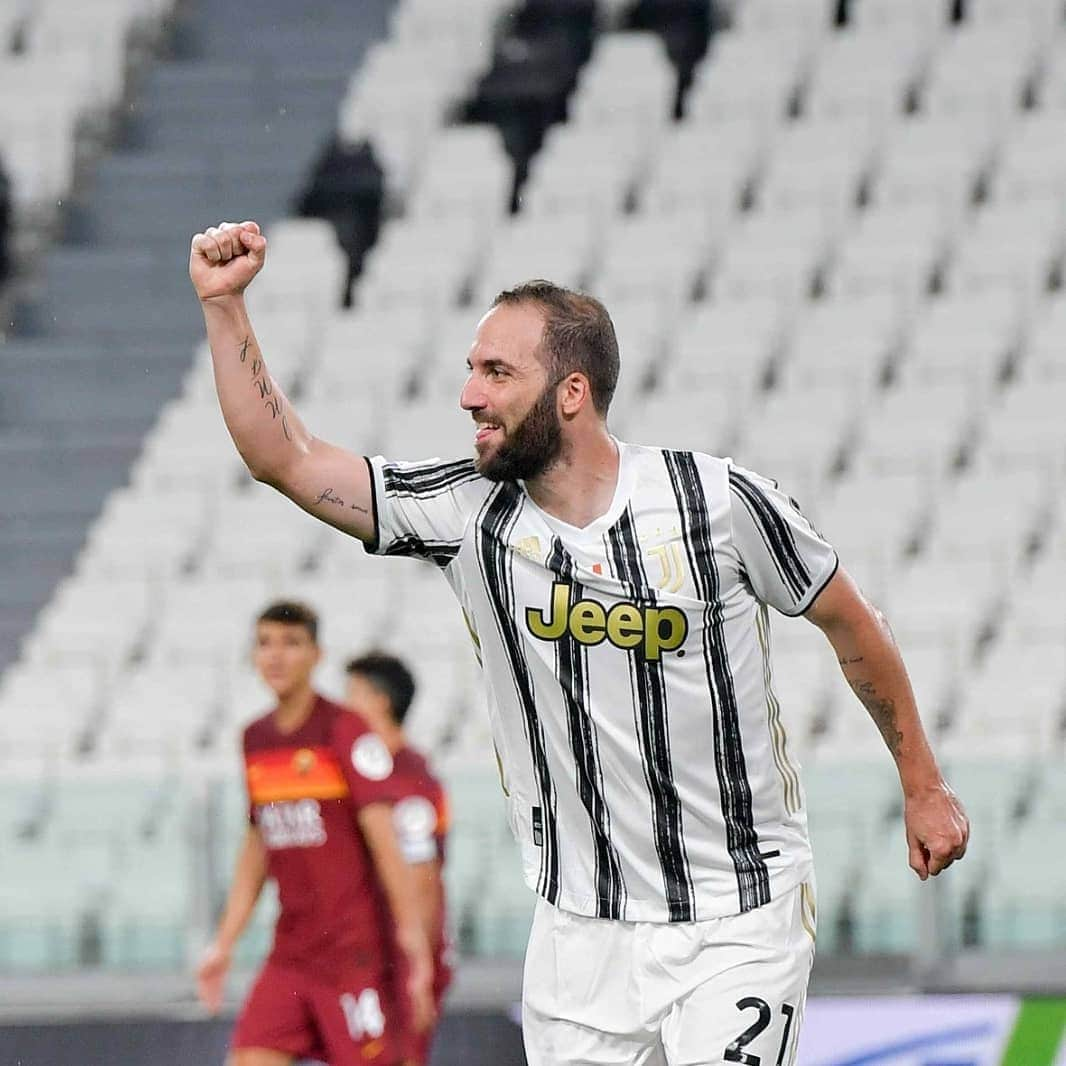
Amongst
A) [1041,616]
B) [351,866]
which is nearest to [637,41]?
[1041,616]

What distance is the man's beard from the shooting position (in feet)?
13.2

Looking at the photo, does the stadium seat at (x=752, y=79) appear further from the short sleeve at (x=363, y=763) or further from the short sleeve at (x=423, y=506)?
the short sleeve at (x=423, y=506)

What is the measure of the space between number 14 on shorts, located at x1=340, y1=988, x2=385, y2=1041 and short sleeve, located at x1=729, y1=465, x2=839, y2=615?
2.93 metres

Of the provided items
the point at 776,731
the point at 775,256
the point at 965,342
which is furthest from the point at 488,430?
the point at 775,256

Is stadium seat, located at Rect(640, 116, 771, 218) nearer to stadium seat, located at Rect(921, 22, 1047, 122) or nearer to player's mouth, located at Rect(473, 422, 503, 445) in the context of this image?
stadium seat, located at Rect(921, 22, 1047, 122)

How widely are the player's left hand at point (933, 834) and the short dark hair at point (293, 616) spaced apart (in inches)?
116

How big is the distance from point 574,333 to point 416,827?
10.4ft

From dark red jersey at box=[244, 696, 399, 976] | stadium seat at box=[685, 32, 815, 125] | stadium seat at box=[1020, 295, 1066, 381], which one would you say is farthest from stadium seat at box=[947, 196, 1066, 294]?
dark red jersey at box=[244, 696, 399, 976]

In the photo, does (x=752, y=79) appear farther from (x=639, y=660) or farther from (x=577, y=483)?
(x=639, y=660)

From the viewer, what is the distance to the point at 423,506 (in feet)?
13.5

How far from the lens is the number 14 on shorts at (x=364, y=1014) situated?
6637 millimetres

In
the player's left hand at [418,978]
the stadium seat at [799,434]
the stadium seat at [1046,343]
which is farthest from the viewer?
the stadium seat at [1046,343]

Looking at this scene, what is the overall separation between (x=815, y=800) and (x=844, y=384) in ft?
15.0

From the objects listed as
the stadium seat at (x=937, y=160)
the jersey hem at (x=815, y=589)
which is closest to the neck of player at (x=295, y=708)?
the jersey hem at (x=815, y=589)
